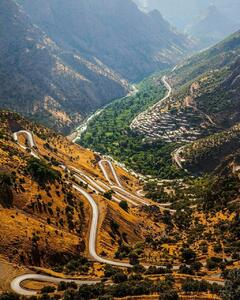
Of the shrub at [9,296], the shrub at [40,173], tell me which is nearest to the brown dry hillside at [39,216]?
the shrub at [40,173]

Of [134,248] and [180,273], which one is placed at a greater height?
[180,273]

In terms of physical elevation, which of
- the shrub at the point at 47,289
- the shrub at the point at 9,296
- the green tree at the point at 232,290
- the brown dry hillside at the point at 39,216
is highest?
the green tree at the point at 232,290

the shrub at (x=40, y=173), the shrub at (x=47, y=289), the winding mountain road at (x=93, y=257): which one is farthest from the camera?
the shrub at (x=40, y=173)

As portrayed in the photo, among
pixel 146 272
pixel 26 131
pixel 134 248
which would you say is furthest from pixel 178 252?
pixel 26 131

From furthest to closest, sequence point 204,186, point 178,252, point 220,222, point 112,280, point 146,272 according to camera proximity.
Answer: point 204,186
point 220,222
point 178,252
point 146,272
point 112,280

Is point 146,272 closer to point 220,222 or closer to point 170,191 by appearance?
point 220,222

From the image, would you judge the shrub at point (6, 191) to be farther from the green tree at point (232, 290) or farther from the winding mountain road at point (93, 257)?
the green tree at point (232, 290)

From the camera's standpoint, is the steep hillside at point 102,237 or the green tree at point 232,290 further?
the steep hillside at point 102,237

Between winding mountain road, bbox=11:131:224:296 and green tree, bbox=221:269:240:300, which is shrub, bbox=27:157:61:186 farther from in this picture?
green tree, bbox=221:269:240:300

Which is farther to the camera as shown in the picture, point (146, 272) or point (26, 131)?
point (26, 131)

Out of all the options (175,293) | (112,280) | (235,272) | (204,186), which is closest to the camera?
(175,293)

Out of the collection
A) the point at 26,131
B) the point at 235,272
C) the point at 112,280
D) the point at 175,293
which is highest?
the point at 235,272
